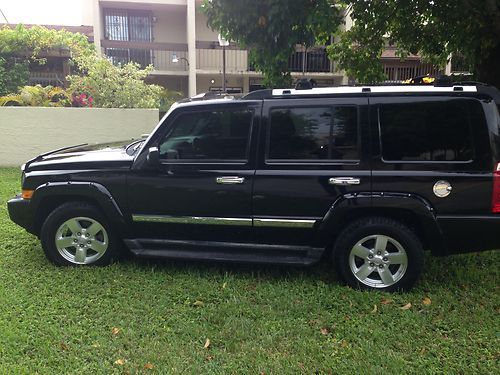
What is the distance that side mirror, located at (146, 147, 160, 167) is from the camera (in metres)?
4.27

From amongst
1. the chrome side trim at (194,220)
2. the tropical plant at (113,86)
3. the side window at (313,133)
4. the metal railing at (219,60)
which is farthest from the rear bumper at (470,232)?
the metal railing at (219,60)

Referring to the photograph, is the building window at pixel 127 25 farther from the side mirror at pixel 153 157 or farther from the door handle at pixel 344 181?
the door handle at pixel 344 181

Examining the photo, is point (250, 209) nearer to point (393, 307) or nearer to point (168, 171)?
point (168, 171)

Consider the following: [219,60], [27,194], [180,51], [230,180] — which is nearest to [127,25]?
[180,51]

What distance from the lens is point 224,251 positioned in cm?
438

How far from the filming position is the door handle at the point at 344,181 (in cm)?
401

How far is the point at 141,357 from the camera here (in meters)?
3.16

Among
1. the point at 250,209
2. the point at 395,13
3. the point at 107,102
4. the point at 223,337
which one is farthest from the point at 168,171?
the point at 107,102

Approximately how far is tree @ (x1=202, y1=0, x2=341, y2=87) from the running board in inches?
96.8

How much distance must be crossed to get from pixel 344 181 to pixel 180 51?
58.8 feet

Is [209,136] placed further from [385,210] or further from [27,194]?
[27,194]

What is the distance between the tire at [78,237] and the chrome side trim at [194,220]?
0.43m

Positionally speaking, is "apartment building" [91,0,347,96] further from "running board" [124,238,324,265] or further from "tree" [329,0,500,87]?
"running board" [124,238,324,265]

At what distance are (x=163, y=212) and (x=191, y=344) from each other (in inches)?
57.2
